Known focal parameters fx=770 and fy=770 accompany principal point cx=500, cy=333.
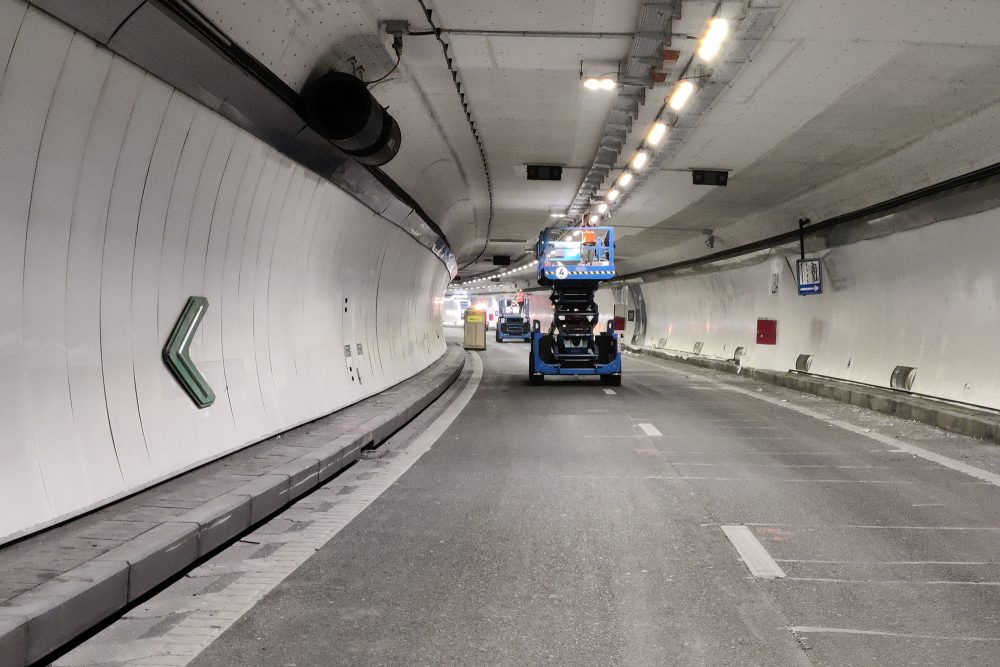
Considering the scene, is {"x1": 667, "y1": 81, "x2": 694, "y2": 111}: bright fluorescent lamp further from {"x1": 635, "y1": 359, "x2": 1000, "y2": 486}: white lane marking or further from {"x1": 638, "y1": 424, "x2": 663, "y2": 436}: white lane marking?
{"x1": 635, "y1": 359, "x2": 1000, "y2": 486}: white lane marking

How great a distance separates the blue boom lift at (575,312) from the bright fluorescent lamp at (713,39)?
10897 mm

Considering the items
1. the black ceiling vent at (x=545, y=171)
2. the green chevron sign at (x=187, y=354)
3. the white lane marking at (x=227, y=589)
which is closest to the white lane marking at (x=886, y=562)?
the white lane marking at (x=227, y=589)

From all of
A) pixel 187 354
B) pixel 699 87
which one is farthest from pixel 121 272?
pixel 699 87

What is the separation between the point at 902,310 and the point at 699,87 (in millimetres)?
7706

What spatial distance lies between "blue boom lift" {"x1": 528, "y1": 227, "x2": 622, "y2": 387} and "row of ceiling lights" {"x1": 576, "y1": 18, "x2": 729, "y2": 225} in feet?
9.86

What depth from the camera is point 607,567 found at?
499 cm

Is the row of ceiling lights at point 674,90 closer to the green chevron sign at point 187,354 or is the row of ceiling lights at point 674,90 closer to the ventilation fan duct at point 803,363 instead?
the green chevron sign at point 187,354

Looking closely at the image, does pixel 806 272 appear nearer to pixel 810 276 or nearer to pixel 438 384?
pixel 810 276

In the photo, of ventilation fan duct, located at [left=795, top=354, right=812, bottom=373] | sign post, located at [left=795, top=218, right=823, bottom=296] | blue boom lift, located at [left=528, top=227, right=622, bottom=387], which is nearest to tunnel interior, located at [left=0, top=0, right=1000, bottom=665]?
sign post, located at [left=795, top=218, right=823, bottom=296]

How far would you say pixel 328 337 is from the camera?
1139cm

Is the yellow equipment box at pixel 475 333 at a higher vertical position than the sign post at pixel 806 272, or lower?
lower

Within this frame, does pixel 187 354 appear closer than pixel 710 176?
Yes

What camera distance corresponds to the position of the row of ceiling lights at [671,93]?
7.86m

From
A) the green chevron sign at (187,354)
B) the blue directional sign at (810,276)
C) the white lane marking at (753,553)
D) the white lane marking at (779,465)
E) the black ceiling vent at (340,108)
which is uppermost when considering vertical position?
the black ceiling vent at (340,108)
